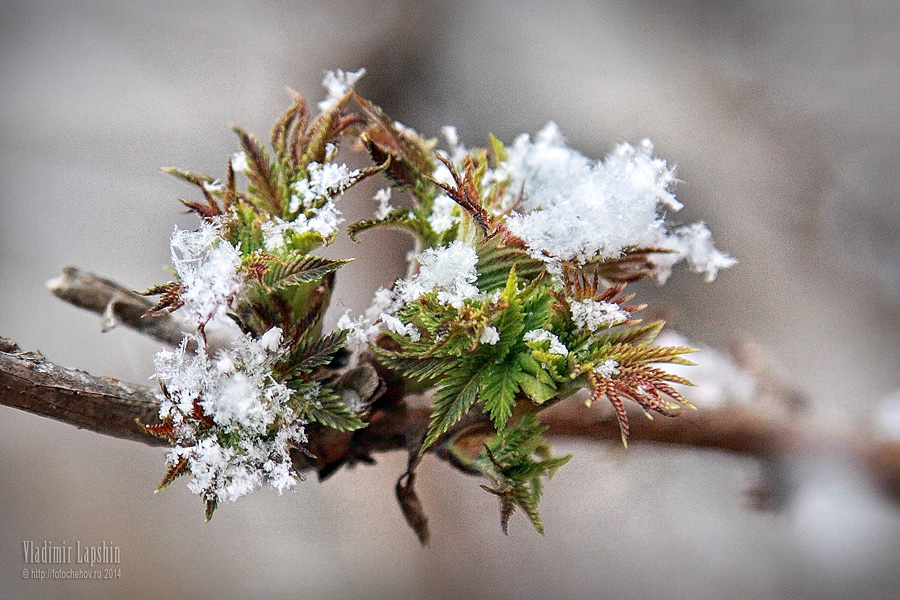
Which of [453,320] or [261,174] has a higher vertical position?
[261,174]

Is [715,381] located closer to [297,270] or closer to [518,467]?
[518,467]

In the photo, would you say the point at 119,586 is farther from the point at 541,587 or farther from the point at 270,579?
the point at 541,587

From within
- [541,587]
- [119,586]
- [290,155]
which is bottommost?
[541,587]

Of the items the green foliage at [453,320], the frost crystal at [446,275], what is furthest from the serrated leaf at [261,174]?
the frost crystal at [446,275]

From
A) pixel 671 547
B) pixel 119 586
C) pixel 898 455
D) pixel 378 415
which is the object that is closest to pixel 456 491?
pixel 671 547

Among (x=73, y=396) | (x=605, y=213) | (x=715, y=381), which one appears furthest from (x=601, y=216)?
(x=715, y=381)
